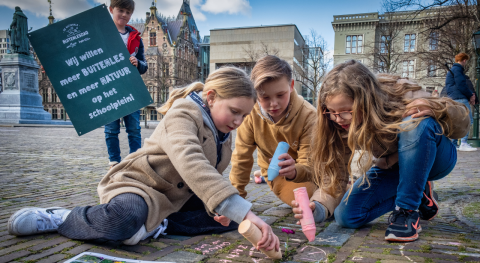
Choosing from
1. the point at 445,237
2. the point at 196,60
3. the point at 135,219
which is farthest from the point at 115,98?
the point at 196,60

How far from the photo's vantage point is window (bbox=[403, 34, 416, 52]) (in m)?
33.9

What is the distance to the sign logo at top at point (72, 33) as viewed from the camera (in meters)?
3.77

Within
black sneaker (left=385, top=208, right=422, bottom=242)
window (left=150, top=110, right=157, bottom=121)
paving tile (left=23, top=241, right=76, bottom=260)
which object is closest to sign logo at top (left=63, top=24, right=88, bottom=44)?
paving tile (left=23, top=241, right=76, bottom=260)

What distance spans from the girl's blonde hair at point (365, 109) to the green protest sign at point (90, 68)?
2660 millimetres

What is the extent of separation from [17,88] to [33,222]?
18481mm

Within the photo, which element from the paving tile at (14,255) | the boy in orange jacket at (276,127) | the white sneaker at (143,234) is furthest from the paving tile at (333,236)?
the paving tile at (14,255)

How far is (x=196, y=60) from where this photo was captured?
58.2m

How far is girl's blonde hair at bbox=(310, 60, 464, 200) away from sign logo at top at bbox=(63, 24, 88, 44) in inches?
122

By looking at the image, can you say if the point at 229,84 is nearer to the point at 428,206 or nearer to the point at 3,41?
the point at 428,206

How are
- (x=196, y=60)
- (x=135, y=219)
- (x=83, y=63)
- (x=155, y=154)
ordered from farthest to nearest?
(x=196, y=60), (x=83, y=63), (x=155, y=154), (x=135, y=219)

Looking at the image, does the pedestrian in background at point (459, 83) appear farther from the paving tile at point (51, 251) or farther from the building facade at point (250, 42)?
the building facade at point (250, 42)

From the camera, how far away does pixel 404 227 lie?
6.56 ft

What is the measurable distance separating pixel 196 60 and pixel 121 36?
182 feet

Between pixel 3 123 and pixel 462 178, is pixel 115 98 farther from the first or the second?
pixel 3 123
